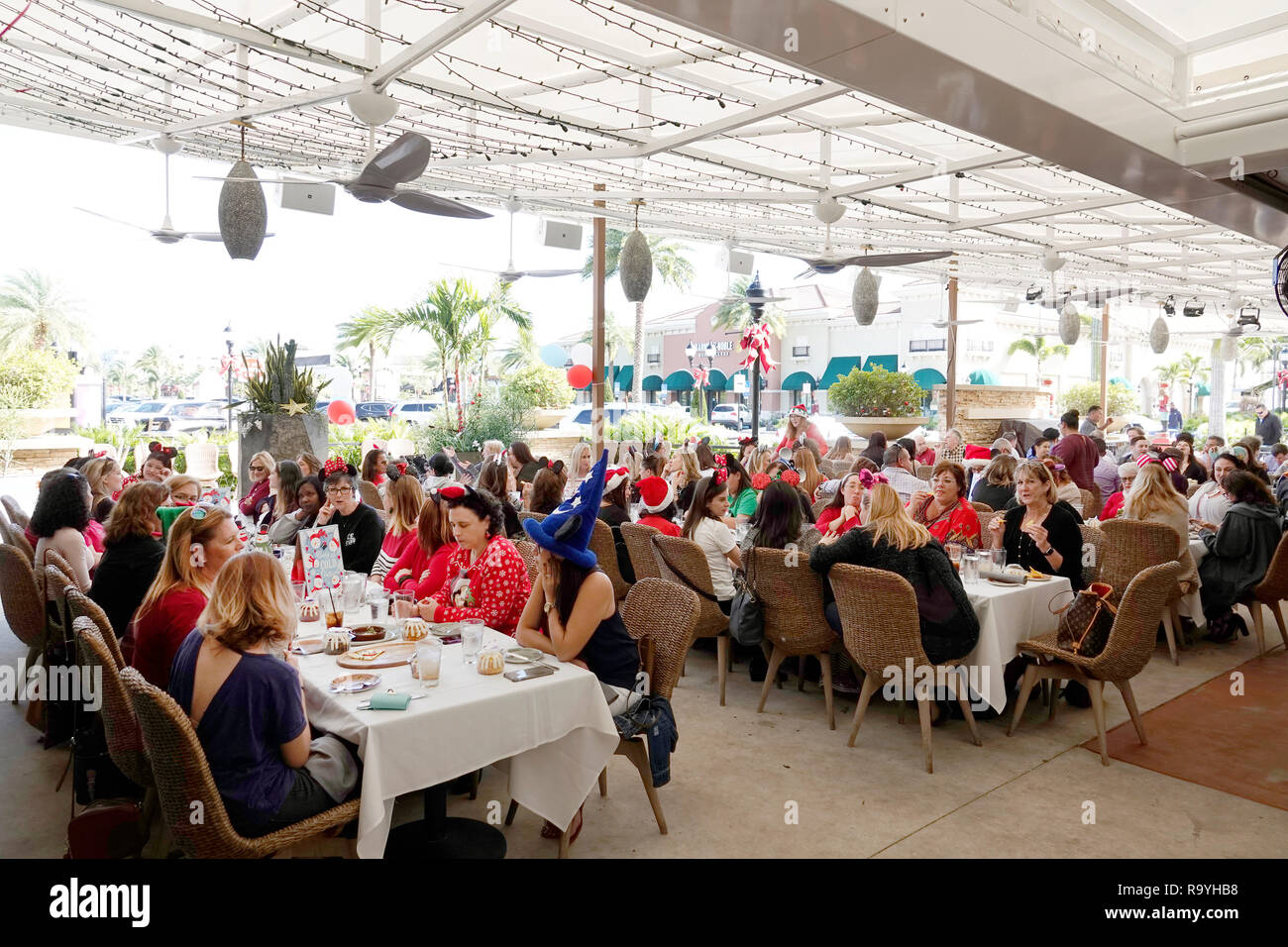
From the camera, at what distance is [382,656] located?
10.0ft

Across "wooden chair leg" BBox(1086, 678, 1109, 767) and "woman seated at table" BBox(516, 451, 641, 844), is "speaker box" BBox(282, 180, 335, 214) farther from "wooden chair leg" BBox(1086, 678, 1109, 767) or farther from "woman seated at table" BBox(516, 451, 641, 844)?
"wooden chair leg" BBox(1086, 678, 1109, 767)

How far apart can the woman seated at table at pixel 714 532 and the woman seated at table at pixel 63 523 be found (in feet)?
10.4

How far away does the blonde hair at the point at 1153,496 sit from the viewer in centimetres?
576

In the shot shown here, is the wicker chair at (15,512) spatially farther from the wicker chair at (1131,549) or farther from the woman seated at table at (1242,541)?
the woman seated at table at (1242,541)

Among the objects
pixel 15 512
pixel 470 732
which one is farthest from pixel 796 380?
pixel 470 732

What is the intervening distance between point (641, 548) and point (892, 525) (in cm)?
163

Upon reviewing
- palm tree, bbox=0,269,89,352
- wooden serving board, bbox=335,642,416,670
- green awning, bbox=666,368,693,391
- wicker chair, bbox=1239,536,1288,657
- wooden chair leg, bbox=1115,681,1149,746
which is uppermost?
palm tree, bbox=0,269,89,352

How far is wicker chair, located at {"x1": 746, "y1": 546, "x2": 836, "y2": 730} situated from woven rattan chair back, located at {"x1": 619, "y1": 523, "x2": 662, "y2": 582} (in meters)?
0.76

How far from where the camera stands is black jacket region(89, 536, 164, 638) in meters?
3.76

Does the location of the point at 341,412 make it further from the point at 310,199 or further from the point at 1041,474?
the point at 1041,474

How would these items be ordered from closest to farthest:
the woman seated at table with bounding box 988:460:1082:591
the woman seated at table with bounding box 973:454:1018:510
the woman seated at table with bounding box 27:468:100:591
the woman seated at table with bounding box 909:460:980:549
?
the woman seated at table with bounding box 27:468:100:591, the woman seated at table with bounding box 988:460:1082:591, the woman seated at table with bounding box 909:460:980:549, the woman seated at table with bounding box 973:454:1018:510

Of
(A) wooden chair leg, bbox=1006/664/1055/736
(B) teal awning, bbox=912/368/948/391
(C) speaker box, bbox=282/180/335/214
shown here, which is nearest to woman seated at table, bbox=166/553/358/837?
(A) wooden chair leg, bbox=1006/664/1055/736

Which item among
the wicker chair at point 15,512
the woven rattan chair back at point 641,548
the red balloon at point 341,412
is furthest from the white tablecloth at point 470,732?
the red balloon at point 341,412
